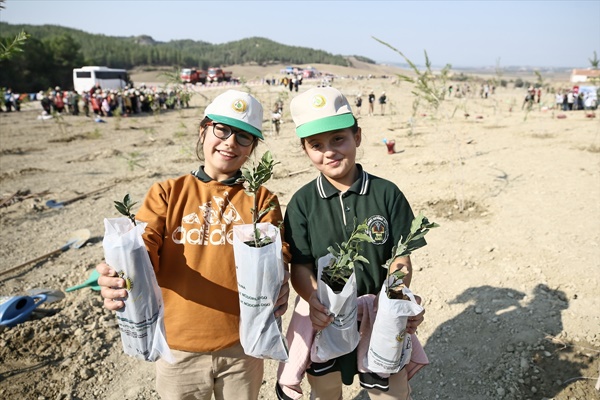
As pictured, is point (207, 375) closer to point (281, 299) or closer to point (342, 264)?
point (281, 299)

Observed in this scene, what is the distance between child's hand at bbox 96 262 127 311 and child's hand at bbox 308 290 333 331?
2.49 ft

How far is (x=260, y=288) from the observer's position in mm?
1466

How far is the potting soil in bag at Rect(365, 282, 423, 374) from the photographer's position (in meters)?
1.53

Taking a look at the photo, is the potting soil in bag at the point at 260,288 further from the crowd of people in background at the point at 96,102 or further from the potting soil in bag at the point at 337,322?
the crowd of people in background at the point at 96,102

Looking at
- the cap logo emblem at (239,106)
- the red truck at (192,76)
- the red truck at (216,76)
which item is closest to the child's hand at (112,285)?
the cap logo emblem at (239,106)

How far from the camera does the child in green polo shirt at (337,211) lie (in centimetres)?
178

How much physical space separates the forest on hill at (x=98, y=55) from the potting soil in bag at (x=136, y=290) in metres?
1.45

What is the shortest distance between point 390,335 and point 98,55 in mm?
80876

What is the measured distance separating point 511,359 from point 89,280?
439cm

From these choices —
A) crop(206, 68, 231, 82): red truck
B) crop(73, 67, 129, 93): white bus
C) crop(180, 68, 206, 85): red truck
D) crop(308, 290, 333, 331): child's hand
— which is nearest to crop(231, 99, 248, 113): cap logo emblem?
crop(308, 290, 333, 331): child's hand

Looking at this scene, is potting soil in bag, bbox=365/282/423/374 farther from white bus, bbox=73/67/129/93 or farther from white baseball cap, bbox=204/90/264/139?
white bus, bbox=73/67/129/93

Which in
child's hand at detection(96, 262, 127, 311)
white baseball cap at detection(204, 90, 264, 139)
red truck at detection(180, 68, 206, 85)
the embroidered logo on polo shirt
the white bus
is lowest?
child's hand at detection(96, 262, 127, 311)

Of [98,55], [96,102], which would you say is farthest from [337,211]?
[98,55]

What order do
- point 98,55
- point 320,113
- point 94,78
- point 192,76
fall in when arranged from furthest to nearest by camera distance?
point 98,55
point 192,76
point 94,78
point 320,113
